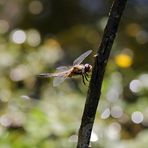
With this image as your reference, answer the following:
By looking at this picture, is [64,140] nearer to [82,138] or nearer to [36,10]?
[82,138]

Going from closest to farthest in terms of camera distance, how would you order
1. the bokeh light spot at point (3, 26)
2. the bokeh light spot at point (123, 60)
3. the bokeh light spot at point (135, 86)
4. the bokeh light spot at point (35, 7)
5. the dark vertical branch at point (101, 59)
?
the dark vertical branch at point (101, 59) → the bokeh light spot at point (135, 86) → the bokeh light spot at point (123, 60) → the bokeh light spot at point (3, 26) → the bokeh light spot at point (35, 7)

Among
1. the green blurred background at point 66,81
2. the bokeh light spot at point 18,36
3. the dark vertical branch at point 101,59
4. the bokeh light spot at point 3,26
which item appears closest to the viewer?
the dark vertical branch at point 101,59

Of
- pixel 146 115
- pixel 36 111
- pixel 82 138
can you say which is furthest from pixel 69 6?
pixel 82 138

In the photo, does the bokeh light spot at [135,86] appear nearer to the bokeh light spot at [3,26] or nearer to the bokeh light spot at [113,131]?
the bokeh light spot at [113,131]

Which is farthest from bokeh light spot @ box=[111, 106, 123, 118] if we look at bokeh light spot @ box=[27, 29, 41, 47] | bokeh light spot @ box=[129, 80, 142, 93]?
bokeh light spot @ box=[27, 29, 41, 47]

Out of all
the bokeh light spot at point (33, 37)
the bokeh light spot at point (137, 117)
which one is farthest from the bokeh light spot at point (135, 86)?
the bokeh light spot at point (33, 37)

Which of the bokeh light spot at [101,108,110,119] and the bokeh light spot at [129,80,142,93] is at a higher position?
the bokeh light spot at [129,80,142,93]

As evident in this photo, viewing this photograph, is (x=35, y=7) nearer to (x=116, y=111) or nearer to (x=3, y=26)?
(x=3, y=26)

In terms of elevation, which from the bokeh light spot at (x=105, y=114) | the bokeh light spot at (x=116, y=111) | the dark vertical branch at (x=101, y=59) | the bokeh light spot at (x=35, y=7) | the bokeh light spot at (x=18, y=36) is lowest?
the dark vertical branch at (x=101, y=59)

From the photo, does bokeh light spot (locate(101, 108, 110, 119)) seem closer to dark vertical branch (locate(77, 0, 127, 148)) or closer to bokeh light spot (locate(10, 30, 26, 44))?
bokeh light spot (locate(10, 30, 26, 44))
